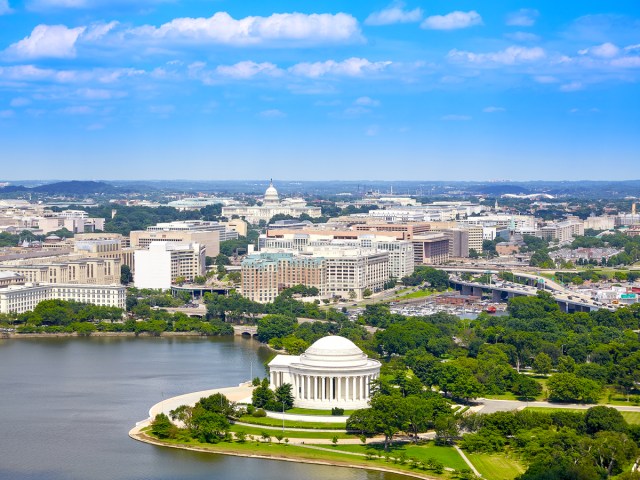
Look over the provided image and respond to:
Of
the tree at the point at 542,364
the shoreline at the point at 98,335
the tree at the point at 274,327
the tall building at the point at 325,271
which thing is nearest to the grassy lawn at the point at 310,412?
the tree at the point at 542,364

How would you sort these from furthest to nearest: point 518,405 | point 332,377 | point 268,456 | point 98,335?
point 98,335, point 518,405, point 332,377, point 268,456

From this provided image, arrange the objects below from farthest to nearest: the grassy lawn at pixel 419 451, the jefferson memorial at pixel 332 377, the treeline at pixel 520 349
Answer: the treeline at pixel 520 349 < the jefferson memorial at pixel 332 377 < the grassy lawn at pixel 419 451

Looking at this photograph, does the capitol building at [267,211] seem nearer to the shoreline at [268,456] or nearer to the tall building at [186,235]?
the tall building at [186,235]

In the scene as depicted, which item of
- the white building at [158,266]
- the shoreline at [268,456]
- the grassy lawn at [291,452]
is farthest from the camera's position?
the white building at [158,266]

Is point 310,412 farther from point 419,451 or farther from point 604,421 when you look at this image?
point 604,421

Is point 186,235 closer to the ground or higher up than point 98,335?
higher up

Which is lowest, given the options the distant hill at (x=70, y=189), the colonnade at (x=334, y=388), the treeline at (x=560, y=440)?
the treeline at (x=560, y=440)

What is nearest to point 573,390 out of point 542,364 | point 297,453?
point 542,364
